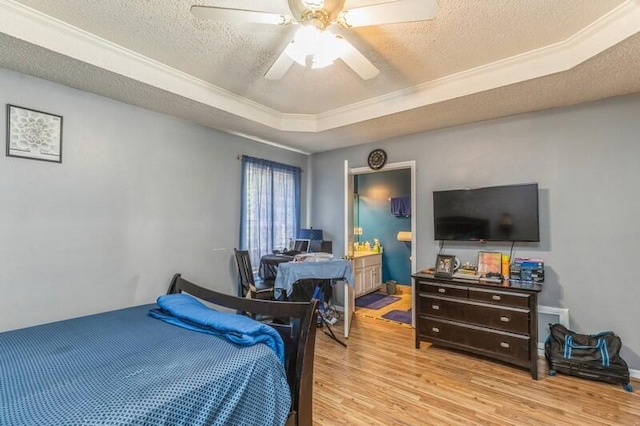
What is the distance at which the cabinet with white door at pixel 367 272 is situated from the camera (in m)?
5.05

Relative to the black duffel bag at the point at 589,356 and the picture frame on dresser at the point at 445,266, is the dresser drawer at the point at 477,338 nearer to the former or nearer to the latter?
the black duffel bag at the point at 589,356

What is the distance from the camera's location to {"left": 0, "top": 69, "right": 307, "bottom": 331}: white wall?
2.28m

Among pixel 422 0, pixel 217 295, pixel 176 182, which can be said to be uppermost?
pixel 422 0

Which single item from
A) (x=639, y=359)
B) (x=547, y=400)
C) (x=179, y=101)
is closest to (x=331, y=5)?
(x=179, y=101)

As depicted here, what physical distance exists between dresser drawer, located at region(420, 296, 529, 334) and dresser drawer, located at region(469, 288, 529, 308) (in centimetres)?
5

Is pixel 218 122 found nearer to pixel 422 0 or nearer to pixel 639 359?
pixel 422 0

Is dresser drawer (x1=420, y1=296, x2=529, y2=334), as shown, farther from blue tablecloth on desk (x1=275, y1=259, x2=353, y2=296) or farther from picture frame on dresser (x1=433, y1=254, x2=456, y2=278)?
blue tablecloth on desk (x1=275, y1=259, x2=353, y2=296)

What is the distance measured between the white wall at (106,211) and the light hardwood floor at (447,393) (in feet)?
6.41

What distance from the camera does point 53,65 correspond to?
7.18 ft

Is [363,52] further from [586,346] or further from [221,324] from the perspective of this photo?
[586,346]

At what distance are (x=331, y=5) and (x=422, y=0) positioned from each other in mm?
489

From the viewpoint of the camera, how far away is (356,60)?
1949mm

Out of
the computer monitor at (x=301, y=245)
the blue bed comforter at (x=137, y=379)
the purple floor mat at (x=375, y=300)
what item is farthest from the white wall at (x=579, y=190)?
the blue bed comforter at (x=137, y=379)

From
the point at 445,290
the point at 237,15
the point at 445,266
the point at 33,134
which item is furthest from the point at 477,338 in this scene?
the point at 33,134
